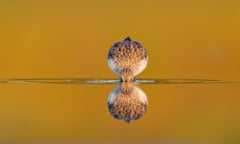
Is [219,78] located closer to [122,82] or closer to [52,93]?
[122,82]

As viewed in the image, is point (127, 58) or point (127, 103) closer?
point (127, 103)

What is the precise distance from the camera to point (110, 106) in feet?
24.1

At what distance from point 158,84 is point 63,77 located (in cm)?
219

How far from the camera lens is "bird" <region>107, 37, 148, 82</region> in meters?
9.77

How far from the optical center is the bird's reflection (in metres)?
6.94

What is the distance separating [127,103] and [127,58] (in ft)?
8.32

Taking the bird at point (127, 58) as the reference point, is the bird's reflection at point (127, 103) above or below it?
below

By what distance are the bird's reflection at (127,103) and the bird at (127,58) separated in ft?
3.68

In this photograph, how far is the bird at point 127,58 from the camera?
9766 millimetres

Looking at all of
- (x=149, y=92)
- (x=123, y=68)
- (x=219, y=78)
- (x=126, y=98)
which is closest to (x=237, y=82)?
(x=219, y=78)

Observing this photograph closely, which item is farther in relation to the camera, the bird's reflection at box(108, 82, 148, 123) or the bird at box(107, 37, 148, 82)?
the bird at box(107, 37, 148, 82)

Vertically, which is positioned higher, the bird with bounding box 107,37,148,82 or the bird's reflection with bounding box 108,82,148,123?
the bird with bounding box 107,37,148,82

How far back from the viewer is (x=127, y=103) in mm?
7258

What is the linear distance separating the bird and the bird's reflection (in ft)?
3.68
